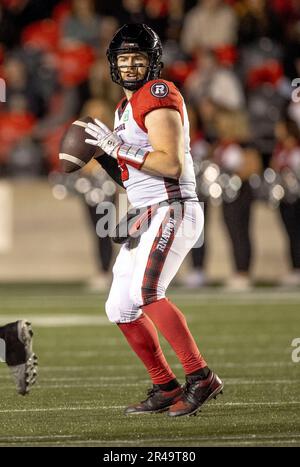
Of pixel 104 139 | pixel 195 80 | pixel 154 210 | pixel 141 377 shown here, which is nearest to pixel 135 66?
pixel 104 139

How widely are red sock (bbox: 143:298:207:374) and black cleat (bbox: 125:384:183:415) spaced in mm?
235

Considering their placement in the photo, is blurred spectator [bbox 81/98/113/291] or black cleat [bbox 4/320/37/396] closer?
black cleat [bbox 4/320/37/396]

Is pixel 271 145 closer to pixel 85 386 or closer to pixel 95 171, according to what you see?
pixel 95 171

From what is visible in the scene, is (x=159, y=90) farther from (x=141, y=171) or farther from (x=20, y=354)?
(x=20, y=354)

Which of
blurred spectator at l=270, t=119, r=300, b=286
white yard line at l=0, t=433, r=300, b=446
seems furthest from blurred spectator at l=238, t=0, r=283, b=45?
white yard line at l=0, t=433, r=300, b=446

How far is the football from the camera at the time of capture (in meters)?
6.04

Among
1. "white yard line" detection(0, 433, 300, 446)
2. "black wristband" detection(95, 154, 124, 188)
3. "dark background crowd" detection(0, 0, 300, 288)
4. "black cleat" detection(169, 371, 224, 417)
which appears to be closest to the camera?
"white yard line" detection(0, 433, 300, 446)

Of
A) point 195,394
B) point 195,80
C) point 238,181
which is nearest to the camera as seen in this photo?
point 195,394

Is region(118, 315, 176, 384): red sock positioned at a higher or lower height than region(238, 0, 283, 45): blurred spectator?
lower

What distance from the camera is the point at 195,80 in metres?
14.4

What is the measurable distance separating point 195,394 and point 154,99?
1279 mm

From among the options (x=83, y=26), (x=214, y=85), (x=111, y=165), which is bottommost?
(x=111, y=165)

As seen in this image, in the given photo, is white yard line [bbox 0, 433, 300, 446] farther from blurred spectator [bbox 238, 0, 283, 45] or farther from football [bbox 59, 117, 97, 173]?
blurred spectator [bbox 238, 0, 283, 45]
